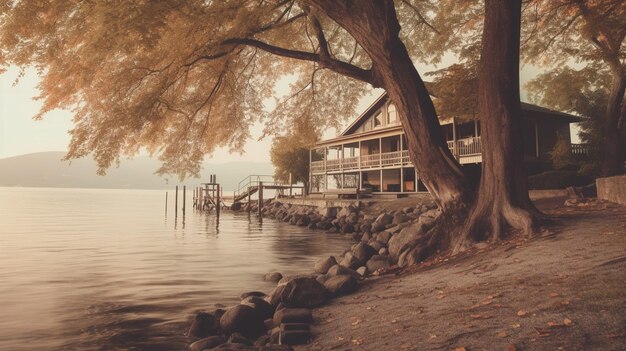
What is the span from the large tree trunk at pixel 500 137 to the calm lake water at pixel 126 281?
19.1 feet

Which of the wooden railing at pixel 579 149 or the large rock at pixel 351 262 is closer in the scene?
the large rock at pixel 351 262

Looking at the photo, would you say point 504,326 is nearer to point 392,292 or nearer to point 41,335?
point 392,292

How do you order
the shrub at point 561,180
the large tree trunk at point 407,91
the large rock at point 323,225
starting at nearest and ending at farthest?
the large tree trunk at point 407,91 → the shrub at point 561,180 → the large rock at point 323,225

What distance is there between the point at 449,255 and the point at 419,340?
454cm

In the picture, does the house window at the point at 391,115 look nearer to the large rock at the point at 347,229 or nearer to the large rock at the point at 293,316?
the large rock at the point at 347,229

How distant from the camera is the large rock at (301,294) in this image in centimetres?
748

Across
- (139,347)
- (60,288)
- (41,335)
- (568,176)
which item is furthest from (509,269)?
(568,176)

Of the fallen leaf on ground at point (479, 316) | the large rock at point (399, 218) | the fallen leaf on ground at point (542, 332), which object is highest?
the large rock at point (399, 218)

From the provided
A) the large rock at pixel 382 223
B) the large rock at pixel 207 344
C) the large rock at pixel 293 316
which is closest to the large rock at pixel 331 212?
the large rock at pixel 382 223

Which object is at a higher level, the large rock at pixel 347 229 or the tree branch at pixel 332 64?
the tree branch at pixel 332 64

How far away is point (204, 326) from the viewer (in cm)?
720

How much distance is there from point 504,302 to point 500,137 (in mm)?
4709

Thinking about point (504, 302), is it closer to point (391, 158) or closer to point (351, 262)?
point (351, 262)

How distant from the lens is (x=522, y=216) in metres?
8.60
